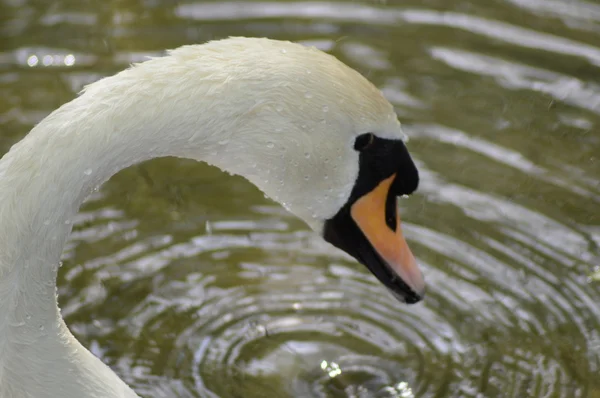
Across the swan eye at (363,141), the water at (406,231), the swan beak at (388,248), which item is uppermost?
the swan eye at (363,141)

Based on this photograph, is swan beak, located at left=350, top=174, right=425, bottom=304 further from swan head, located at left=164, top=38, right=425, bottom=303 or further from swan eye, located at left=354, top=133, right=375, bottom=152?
A: swan eye, located at left=354, top=133, right=375, bottom=152

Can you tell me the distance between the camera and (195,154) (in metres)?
3.37

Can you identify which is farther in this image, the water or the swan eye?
the water

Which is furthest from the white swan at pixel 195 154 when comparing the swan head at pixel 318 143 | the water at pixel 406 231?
the water at pixel 406 231

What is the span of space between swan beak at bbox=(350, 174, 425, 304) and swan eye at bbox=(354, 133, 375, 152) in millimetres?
228

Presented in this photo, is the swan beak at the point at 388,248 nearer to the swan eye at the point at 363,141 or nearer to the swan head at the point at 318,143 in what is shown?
the swan head at the point at 318,143

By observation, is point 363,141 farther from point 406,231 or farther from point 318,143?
point 406,231

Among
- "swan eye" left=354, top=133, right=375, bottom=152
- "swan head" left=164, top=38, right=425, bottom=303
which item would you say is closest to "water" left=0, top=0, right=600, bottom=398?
"swan head" left=164, top=38, right=425, bottom=303

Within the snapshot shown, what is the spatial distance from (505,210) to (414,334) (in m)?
1.12

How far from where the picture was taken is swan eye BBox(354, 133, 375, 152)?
3.63 metres

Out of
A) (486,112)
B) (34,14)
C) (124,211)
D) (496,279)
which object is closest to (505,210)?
(496,279)

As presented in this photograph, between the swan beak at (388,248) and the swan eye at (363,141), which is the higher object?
the swan eye at (363,141)

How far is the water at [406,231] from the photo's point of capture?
4738 millimetres

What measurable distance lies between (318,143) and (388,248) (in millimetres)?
542
